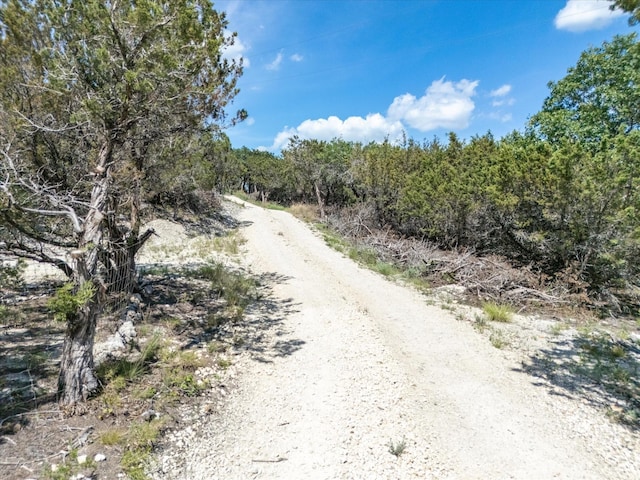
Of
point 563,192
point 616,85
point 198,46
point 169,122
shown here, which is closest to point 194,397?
point 169,122

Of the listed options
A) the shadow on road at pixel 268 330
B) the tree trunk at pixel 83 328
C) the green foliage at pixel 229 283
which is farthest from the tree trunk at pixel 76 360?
the green foliage at pixel 229 283

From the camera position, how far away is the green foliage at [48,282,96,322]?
3566 mm

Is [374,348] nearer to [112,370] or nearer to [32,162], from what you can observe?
[112,370]

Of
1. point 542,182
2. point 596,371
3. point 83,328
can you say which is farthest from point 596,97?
point 83,328

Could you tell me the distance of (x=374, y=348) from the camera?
20.3 ft

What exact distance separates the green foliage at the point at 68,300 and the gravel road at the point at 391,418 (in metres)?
1.87

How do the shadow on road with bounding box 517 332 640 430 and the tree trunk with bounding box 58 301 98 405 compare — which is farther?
the shadow on road with bounding box 517 332 640 430

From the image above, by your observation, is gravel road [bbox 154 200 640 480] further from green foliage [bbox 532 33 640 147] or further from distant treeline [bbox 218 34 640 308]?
green foliage [bbox 532 33 640 147]

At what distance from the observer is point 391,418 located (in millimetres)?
4324

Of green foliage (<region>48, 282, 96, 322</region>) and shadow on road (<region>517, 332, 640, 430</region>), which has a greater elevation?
green foliage (<region>48, 282, 96, 322</region>)

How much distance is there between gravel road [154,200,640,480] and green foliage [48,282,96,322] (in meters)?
1.87

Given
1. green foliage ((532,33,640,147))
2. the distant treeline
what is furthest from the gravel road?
green foliage ((532,33,640,147))

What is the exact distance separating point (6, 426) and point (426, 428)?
4589 mm

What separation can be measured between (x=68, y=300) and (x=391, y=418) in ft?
13.1
